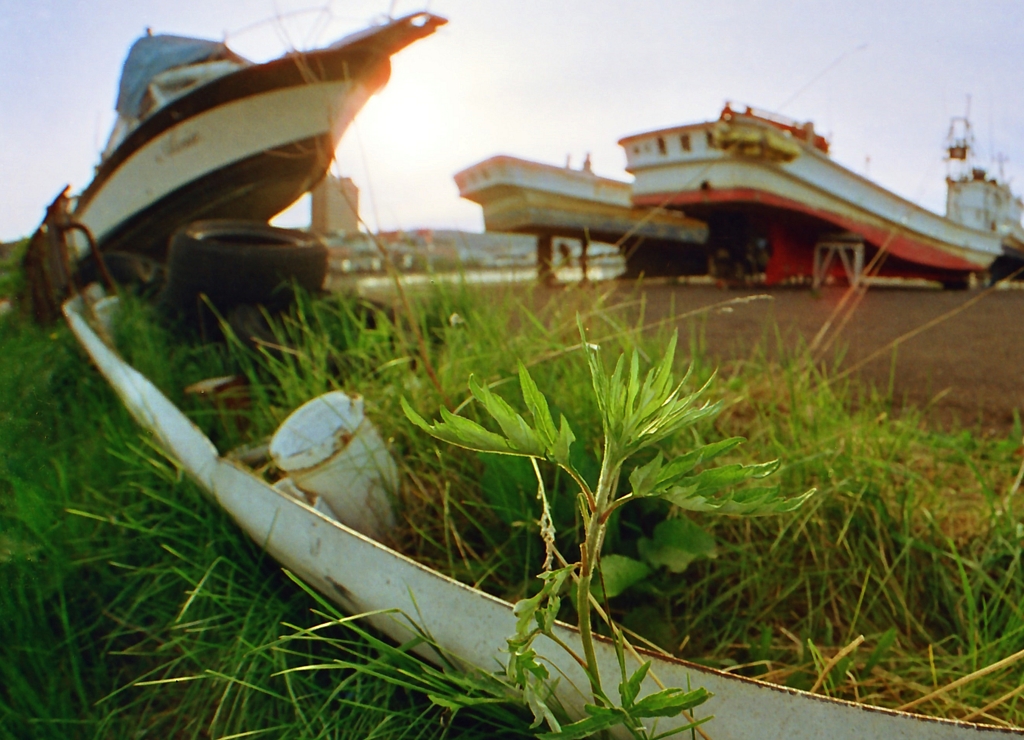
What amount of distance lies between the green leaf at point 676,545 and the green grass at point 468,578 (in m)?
0.03

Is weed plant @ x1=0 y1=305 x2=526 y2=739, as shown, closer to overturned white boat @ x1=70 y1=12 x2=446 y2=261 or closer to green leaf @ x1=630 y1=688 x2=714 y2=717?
green leaf @ x1=630 y1=688 x2=714 y2=717

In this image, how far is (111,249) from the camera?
218 inches

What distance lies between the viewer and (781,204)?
564cm

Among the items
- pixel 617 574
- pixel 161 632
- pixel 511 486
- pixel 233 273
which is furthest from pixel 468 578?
pixel 233 273

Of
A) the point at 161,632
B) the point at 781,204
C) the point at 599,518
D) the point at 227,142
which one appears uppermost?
the point at 227,142

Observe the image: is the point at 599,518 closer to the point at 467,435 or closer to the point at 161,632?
the point at 467,435

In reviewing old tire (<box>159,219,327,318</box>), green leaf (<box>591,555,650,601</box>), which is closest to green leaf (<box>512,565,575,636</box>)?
green leaf (<box>591,555,650,601</box>)

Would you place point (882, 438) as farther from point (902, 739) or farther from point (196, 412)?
point (196, 412)

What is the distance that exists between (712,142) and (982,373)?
11.3ft

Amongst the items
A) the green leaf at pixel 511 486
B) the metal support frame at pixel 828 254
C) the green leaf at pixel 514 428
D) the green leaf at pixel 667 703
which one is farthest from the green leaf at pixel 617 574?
the metal support frame at pixel 828 254

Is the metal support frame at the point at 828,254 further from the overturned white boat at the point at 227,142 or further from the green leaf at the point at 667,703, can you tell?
the green leaf at the point at 667,703

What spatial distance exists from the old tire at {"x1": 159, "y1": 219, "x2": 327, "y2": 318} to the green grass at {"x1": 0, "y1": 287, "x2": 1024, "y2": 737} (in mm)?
→ 817

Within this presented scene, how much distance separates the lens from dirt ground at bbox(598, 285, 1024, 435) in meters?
1.99

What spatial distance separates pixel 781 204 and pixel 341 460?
553cm
